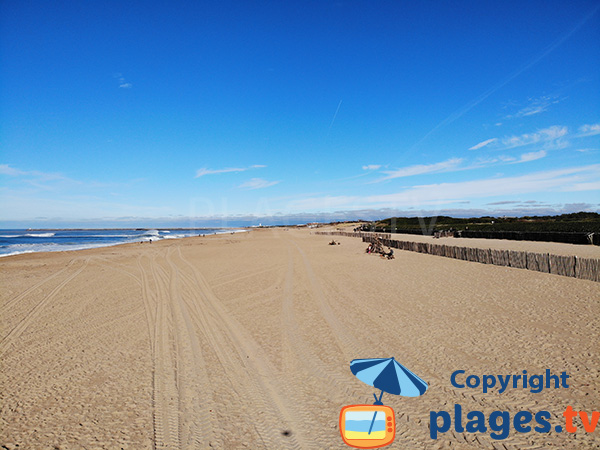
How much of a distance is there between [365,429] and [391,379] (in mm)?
1007

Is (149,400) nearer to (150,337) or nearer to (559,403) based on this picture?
(150,337)

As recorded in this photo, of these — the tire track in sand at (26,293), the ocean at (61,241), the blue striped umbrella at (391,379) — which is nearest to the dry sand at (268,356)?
the tire track in sand at (26,293)

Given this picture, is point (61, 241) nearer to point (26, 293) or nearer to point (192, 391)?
point (26, 293)

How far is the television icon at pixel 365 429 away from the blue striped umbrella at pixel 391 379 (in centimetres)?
65

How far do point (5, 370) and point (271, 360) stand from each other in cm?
531

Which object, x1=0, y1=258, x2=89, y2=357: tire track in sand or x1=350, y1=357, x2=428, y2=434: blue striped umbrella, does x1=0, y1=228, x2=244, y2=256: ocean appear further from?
x1=350, y1=357, x2=428, y2=434: blue striped umbrella

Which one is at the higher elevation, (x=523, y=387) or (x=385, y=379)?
(x=385, y=379)

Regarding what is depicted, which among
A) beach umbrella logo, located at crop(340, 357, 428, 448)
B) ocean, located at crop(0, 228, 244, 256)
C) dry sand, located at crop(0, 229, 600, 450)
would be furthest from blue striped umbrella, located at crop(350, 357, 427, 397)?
ocean, located at crop(0, 228, 244, 256)

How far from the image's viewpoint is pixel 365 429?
13.9 ft

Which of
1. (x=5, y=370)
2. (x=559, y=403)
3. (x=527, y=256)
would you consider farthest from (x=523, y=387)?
(x=527, y=256)

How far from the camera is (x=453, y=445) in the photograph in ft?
14.1

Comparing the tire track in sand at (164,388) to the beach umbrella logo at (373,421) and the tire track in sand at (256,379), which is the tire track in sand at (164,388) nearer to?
the tire track in sand at (256,379)

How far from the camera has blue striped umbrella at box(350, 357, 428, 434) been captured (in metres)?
4.93

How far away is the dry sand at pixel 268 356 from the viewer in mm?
4605
